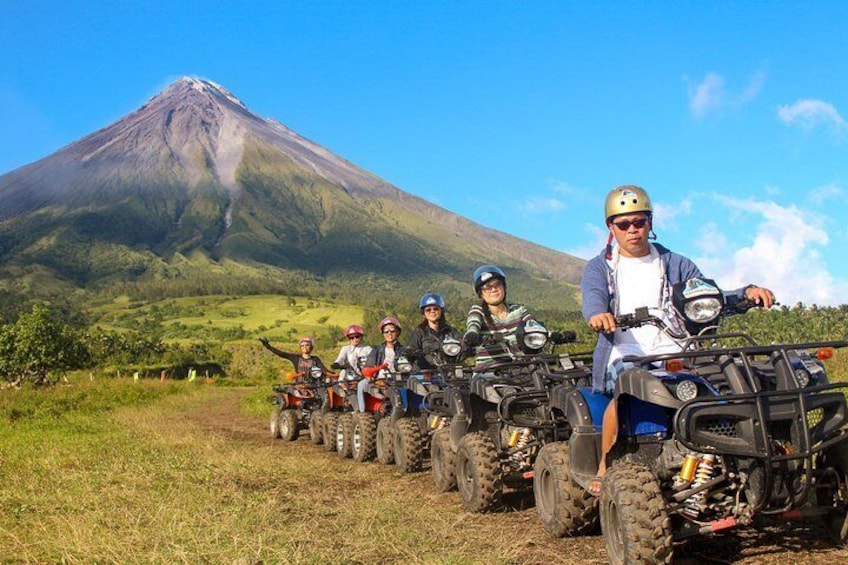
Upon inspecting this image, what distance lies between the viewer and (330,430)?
45.2 ft

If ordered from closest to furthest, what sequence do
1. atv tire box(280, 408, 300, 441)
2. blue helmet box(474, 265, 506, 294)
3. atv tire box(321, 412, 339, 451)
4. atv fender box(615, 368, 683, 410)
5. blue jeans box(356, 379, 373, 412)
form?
1. atv fender box(615, 368, 683, 410)
2. blue helmet box(474, 265, 506, 294)
3. blue jeans box(356, 379, 373, 412)
4. atv tire box(321, 412, 339, 451)
5. atv tire box(280, 408, 300, 441)

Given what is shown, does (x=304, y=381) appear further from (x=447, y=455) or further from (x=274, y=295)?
(x=274, y=295)

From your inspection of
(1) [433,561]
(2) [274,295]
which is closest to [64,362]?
(1) [433,561]

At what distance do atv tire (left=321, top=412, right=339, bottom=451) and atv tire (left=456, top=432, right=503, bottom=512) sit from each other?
6.45m

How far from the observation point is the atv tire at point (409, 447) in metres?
10.1

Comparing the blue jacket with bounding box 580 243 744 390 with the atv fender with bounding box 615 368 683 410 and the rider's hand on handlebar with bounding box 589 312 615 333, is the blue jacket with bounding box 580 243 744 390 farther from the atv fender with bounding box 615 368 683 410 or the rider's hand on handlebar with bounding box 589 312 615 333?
the atv fender with bounding box 615 368 683 410

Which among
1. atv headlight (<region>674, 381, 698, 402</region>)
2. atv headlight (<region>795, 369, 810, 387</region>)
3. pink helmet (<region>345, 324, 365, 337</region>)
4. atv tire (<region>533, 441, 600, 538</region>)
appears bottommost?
atv tire (<region>533, 441, 600, 538</region>)

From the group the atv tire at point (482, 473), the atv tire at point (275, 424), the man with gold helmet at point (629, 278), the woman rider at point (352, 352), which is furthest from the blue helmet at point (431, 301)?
the atv tire at point (275, 424)

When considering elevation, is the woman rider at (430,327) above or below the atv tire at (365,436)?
above

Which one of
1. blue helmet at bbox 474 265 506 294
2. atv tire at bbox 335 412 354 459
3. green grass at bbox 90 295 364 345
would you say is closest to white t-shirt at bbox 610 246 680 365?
blue helmet at bbox 474 265 506 294

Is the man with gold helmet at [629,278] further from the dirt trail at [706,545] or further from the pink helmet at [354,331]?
the pink helmet at [354,331]

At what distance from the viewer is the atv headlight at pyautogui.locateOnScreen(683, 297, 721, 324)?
5.16 m

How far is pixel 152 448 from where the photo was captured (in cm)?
1204

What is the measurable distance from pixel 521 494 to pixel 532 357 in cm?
177
